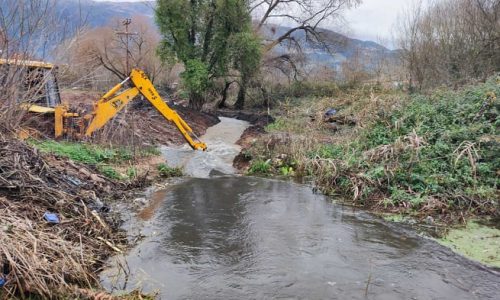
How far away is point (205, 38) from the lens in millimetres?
24766

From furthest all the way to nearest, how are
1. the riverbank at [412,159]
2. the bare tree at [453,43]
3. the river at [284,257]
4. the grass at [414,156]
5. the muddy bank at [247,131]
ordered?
the bare tree at [453,43]
the muddy bank at [247,131]
the grass at [414,156]
the riverbank at [412,159]
the river at [284,257]

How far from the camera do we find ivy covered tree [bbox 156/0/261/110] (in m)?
23.5

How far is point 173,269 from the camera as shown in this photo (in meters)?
5.97

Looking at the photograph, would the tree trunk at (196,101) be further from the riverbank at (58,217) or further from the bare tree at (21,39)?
the bare tree at (21,39)

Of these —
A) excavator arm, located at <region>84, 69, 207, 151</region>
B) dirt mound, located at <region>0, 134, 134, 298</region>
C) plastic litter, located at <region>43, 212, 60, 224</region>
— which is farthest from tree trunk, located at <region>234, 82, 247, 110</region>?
plastic litter, located at <region>43, 212, 60, 224</region>

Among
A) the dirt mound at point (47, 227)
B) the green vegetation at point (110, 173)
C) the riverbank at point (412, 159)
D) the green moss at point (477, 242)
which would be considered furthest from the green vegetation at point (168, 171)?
the green moss at point (477, 242)

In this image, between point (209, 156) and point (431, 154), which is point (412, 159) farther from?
point (209, 156)

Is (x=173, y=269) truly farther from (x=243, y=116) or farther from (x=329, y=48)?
(x=329, y=48)

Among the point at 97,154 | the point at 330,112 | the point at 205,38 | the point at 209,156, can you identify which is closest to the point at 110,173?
the point at 97,154

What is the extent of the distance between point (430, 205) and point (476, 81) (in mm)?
9221

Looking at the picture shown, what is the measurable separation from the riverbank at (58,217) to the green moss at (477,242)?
16.5ft

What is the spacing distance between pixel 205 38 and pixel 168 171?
48.3ft

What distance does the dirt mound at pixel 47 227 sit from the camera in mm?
4746

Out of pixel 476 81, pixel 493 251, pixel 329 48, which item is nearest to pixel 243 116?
pixel 329 48
